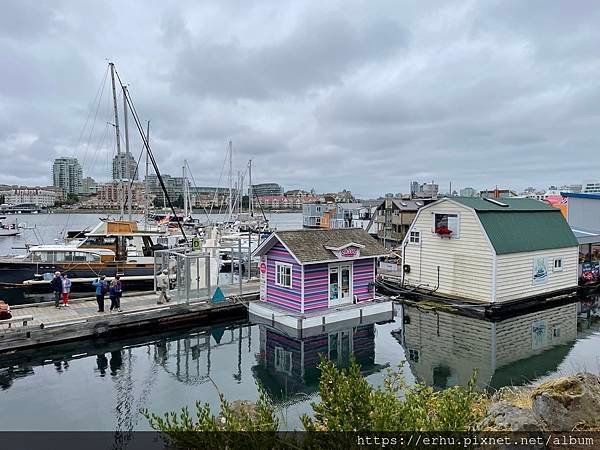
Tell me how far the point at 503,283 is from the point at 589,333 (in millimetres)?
3683

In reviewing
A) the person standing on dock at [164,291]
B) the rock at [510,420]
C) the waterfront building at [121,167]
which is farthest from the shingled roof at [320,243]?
the waterfront building at [121,167]

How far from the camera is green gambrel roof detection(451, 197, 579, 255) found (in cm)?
2069

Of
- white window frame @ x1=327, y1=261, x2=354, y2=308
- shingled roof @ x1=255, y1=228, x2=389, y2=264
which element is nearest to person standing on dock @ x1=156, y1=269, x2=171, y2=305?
shingled roof @ x1=255, y1=228, x2=389, y2=264

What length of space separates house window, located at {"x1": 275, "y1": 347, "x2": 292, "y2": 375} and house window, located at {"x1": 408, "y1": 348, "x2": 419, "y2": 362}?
12.8 ft

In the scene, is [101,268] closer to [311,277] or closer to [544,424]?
[311,277]

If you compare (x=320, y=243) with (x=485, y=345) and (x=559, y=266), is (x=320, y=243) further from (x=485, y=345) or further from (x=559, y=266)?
(x=559, y=266)

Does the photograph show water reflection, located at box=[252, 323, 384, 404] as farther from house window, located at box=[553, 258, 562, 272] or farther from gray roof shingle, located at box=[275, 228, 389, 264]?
house window, located at box=[553, 258, 562, 272]

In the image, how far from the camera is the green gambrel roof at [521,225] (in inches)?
814

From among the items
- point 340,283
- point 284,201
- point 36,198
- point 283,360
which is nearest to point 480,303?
Answer: point 340,283

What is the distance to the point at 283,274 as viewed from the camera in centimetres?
1844

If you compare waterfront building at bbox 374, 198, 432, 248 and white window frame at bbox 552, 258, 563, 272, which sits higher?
waterfront building at bbox 374, 198, 432, 248

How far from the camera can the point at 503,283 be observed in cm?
2031

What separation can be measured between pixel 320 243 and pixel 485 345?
703 cm

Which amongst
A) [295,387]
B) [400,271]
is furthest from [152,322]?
[400,271]
